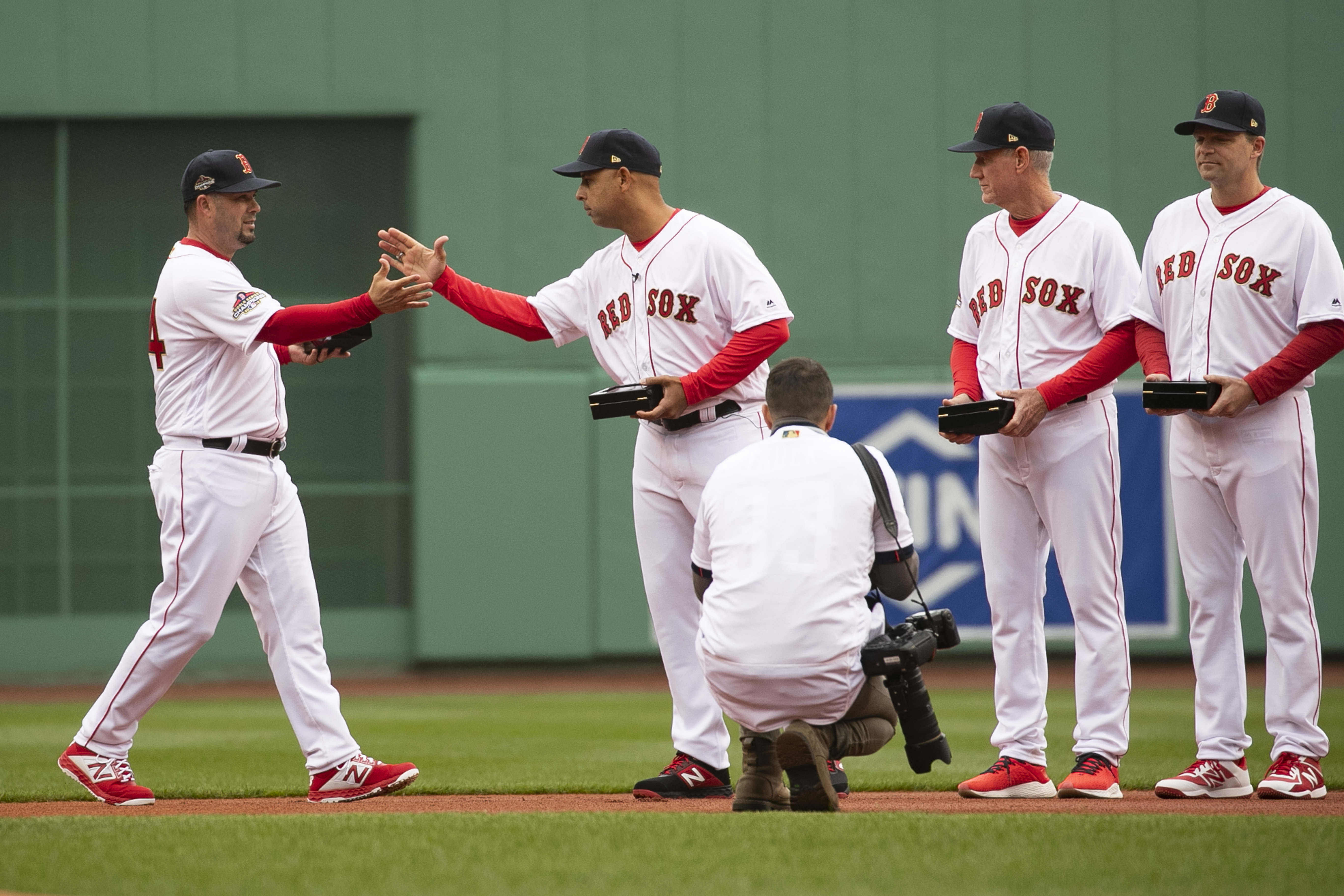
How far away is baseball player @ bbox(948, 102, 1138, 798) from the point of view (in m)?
4.91

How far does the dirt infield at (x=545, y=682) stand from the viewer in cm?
1078

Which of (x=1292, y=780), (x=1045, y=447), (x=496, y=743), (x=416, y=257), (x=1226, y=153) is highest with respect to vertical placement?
(x=1226, y=153)

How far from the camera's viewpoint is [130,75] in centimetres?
1166

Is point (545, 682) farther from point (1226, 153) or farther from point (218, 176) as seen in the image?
point (1226, 153)

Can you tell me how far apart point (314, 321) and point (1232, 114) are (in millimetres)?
3194

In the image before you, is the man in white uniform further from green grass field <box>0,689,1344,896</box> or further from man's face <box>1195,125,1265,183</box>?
man's face <box>1195,125,1265,183</box>

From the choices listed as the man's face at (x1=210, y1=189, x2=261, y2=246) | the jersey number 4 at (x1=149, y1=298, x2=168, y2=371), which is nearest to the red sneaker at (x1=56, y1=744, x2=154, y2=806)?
the jersey number 4 at (x1=149, y1=298, x2=168, y2=371)

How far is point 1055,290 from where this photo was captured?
5027 millimetres

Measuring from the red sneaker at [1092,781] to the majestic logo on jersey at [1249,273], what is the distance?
1.64m

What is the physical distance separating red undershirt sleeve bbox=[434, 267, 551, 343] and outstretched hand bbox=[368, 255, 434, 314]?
37 centimetres

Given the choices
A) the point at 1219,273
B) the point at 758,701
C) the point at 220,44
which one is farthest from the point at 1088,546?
the point at 220,44

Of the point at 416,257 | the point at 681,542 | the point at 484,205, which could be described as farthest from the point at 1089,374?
the point at 484,205

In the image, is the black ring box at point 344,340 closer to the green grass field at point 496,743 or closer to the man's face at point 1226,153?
the green grass field at point 496,743

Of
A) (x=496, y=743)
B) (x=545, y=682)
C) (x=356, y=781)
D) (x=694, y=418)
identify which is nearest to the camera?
(x=356, y=781)
